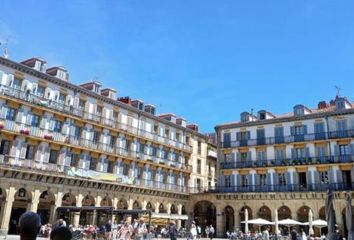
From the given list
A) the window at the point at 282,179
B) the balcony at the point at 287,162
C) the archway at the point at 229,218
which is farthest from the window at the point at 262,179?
the archway at the point at 229,218

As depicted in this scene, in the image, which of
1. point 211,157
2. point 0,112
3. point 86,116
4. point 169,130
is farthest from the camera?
point 211,157

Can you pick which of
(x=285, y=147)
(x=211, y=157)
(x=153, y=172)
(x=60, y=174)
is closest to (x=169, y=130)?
(x=153, y=172)

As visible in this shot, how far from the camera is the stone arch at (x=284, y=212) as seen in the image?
41875mm

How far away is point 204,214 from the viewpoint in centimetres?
5222

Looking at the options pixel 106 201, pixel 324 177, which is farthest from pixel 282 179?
pixel 106 201

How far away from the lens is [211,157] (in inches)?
2221

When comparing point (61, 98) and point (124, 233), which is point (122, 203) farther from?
point (124, 233)

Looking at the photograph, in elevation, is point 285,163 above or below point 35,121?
below

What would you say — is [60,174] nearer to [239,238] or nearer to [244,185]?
[239,238]

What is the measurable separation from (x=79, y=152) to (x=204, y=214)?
22600mm

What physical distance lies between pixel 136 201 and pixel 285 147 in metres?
18.4

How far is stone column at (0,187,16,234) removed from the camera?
2988cm

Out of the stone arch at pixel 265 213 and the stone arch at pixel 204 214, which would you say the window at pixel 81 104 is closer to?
the stone arch at pixel 204 214

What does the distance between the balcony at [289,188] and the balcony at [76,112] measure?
902 cm
